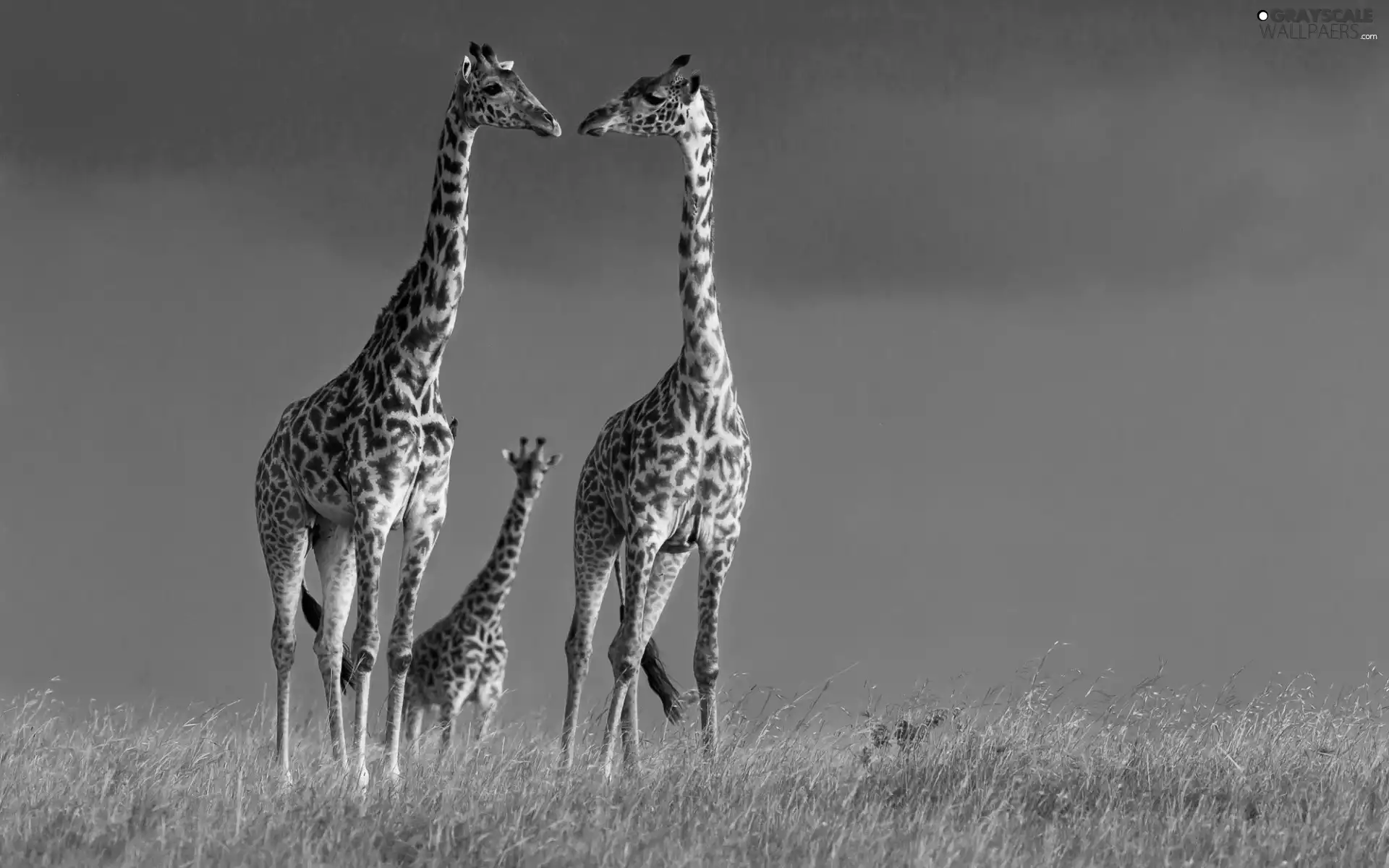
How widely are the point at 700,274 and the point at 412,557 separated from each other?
114 inches

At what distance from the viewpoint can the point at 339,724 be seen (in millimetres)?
10766

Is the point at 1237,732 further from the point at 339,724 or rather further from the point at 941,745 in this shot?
the point at 339,724

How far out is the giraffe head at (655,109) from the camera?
11.0 m

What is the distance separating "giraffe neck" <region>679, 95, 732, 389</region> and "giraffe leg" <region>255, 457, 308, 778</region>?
314cm

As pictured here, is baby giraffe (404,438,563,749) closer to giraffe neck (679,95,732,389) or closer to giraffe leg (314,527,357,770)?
giraffe leg (314,527,357,770)

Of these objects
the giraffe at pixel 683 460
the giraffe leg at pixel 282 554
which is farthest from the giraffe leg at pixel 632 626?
the giraffe leg at pixel 282 554

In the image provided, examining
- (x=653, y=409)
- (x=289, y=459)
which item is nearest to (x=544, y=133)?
(x=653, y=409)

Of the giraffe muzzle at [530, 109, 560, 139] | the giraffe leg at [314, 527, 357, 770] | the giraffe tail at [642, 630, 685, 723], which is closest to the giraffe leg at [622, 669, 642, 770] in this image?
the giraffe tail at [642, 630, 685, 723]

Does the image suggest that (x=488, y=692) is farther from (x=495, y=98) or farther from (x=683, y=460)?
(x=495, y=98)

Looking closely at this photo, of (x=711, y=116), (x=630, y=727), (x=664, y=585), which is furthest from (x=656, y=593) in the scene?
(x=711, y=116)

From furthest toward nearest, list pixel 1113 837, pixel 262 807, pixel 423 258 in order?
1. pixel 423 258
2. pixel 1113 837
3. pixel 262 807

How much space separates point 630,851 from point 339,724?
3.42m

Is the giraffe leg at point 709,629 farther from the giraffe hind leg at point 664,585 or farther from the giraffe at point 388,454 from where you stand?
the giraffe at point 388,454

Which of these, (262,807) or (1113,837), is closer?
(262,807)
